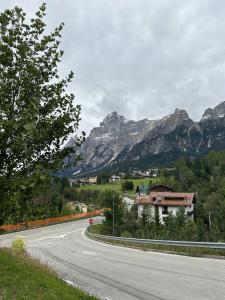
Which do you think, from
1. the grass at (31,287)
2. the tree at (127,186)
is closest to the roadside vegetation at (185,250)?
the grass at (31,287)

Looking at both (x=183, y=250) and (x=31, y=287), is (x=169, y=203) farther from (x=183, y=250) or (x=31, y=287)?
(x=31, y=287)

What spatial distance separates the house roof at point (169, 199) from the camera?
350 ft

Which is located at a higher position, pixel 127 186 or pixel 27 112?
A: pixel 127 186

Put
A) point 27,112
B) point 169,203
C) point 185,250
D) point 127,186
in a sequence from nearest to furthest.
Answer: point 27,112, point 185,250, point 169,203, point 127,186

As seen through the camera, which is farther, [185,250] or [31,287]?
[185,250]

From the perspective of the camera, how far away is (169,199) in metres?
110

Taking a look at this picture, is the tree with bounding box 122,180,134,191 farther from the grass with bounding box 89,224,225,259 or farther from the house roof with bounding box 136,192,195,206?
the grass with bounding box 89,224,225,259

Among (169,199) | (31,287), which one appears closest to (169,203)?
(169,199)

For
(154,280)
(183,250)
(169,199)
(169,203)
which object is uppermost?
(169,199)

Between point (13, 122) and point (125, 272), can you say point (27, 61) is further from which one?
point (125, 272)

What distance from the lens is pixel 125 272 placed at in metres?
14.9

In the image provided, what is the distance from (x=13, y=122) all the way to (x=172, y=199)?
Answer: 102302 millimetres

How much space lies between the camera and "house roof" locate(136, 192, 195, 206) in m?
107

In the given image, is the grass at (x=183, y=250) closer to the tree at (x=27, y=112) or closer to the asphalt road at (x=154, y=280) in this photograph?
the asphalt road at (x=154, y=280)
